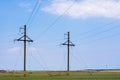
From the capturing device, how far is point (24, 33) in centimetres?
7406

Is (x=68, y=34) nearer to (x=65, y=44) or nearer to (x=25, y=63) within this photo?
(x=65, y=44)

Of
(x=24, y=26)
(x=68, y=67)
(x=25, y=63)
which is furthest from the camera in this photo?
(x=68, y=67)

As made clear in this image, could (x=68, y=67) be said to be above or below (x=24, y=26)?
below

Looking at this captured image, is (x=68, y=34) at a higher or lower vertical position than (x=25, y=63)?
higher

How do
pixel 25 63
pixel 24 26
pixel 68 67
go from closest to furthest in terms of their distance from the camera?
pixel 25 63, pixel 24 26, pixel 68 67

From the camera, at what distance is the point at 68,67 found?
278 ft

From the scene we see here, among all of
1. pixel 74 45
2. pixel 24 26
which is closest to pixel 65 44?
pixel 74 45

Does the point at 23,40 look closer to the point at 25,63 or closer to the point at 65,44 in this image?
the point at 25,63

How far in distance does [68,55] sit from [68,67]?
2.63 m

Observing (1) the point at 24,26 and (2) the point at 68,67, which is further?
(2) the point at 68,67

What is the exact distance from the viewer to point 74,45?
86812 mm

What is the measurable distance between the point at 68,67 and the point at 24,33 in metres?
15.5

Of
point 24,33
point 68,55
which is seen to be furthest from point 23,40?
point 68,55

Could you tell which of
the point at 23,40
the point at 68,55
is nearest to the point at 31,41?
the point at 23,40
